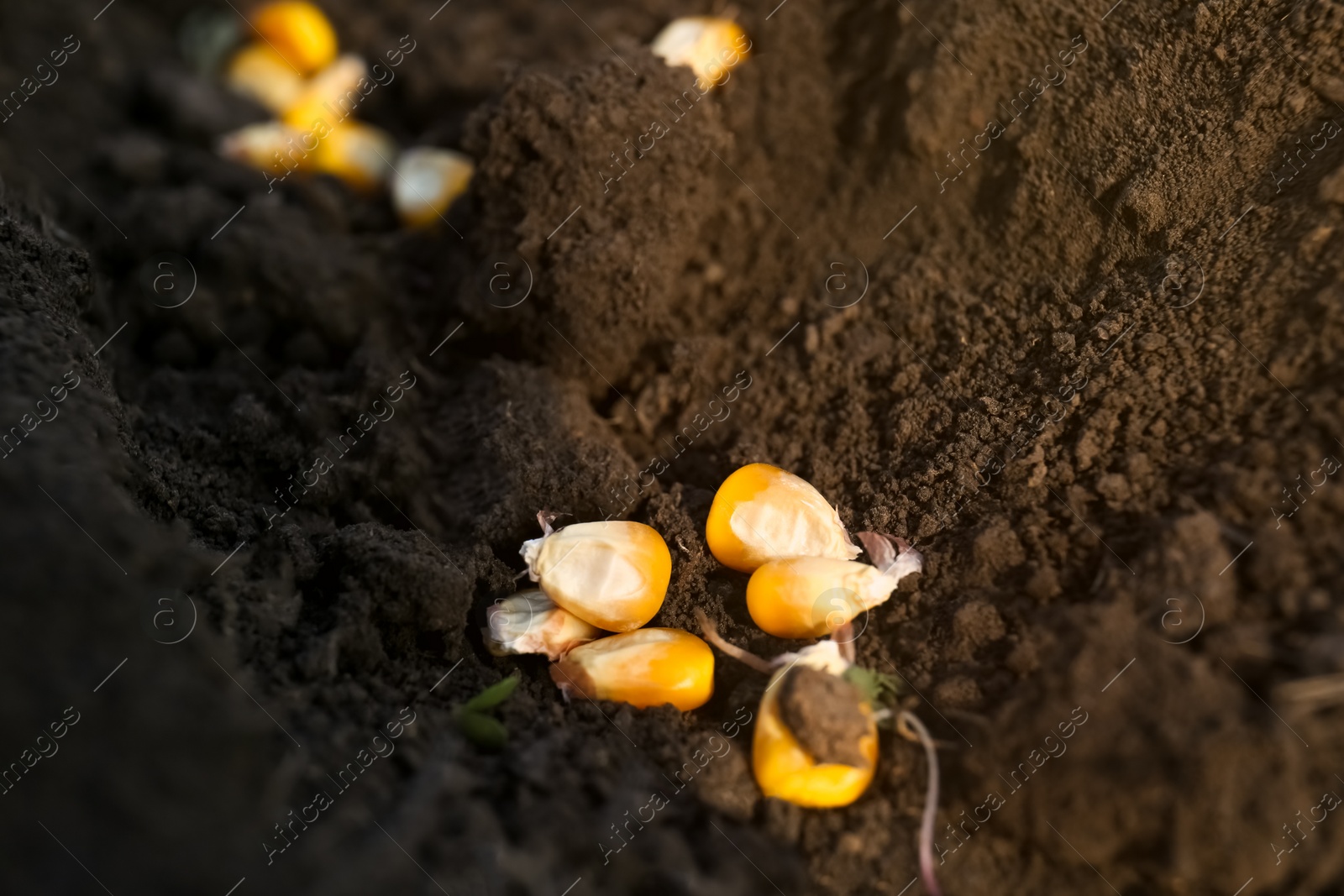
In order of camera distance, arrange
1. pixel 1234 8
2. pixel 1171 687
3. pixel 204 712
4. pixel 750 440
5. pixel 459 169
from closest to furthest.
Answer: pixel 204 712
pixel 1171 687
pixel 1234 8
pixel 750 440
pixel 459 169

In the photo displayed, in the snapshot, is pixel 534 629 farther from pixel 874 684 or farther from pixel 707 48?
pixel 707 48

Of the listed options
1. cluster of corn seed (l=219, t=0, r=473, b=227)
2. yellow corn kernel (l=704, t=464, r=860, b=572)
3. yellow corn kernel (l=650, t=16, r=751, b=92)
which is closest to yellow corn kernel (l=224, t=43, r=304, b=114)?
cluster of corn seed (l=219, t=0, r=473, b=227)

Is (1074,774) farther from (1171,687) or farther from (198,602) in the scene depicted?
(198,602)

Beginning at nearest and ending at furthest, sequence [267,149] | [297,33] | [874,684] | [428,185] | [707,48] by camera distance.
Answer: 1. [874,684]
2. [707,48]
3. [428,185]
4. [267,149]
5. [297,33]

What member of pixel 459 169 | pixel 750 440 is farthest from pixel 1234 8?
pixel 459 169

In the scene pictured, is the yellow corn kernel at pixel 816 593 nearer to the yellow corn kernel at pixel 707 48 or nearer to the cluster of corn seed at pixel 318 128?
the yellow corn kernel at pixel 707 48

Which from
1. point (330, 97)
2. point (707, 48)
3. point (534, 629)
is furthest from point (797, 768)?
point (330, 97)

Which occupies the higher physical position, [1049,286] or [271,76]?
[271,76]
